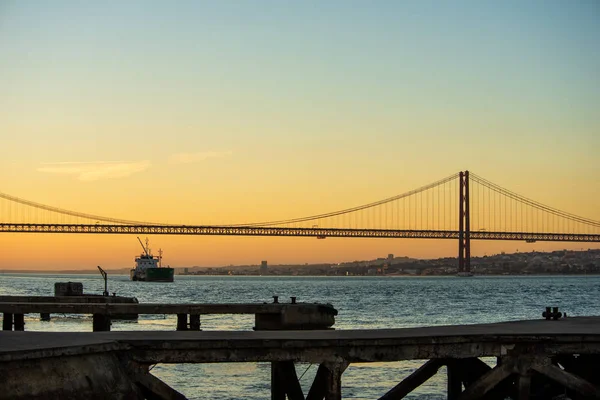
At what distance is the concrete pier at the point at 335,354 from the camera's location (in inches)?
525

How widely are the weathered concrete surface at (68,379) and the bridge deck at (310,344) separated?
210 mm

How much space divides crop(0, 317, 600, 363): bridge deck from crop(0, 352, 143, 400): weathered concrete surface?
21 cm

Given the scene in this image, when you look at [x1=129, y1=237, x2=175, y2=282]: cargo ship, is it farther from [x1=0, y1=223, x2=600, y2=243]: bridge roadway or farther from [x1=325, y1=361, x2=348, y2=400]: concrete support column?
[x1=325, y1=361, x2=348, y2=400]: concrete support column

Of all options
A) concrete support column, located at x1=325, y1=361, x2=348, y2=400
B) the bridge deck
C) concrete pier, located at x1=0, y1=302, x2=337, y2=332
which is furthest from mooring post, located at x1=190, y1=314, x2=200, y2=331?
concrete support column, located at x1=325, y1=361, x2=348, y2=400

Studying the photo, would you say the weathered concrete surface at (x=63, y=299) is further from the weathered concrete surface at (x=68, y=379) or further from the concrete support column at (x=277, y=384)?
the weathered concrete surface at (x=68, y=379)

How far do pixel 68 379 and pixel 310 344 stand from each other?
3794 mm

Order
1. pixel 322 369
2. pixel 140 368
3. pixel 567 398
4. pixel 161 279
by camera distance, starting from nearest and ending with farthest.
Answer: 1. pixel 140 368
2. pixel 322 369
3. pixel 567 398
4. pixel 161 279

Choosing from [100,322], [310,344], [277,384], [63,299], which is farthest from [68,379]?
[63,299]

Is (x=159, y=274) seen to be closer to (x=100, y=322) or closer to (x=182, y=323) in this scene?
(x=182, y=323)

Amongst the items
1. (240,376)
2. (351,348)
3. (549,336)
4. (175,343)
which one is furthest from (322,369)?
(240,376)

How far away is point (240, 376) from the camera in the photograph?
2259cm

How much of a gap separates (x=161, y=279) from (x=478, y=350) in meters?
159

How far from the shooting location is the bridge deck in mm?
14023

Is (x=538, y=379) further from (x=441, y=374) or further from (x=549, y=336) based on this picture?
(x=441, y=374)
